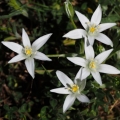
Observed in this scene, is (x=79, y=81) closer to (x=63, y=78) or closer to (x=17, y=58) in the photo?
(x=63, y=78)

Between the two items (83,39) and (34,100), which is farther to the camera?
(34,100)

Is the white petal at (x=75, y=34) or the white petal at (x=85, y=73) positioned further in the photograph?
the white petal at (x=75, y=34)

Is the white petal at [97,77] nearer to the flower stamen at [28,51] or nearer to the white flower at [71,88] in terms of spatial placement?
the white flower at [71,88]

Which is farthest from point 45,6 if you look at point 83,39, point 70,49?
point 83,39

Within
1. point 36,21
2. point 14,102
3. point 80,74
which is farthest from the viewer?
point 36,21

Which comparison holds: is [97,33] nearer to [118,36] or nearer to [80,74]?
[118,36]

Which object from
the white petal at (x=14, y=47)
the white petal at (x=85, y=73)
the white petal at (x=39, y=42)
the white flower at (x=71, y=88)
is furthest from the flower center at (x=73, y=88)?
the white petal at (x=14, y=47)

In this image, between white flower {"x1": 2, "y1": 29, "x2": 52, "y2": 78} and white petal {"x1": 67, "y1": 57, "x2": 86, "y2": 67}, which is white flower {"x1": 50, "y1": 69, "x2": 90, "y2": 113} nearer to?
white petal {"x1": 67, "y1": 57, "x2": 86, "y2": 67}

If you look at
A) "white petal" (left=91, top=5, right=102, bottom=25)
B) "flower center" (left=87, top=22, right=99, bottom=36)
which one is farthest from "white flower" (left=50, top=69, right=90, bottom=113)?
"white petal" (left=91, top=5, right=102, bottom=25)

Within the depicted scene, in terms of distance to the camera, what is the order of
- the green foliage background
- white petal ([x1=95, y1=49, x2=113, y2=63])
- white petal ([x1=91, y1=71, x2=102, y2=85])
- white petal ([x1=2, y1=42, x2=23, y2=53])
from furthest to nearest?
the green foliage background
white petal ([x1=2, y1=42, x2=23, y2=53])
white petal ([x1=95, y1=49, x2=113, y2=63])
white petal ([x1=91, y1=71, x2=102, y2=85])
